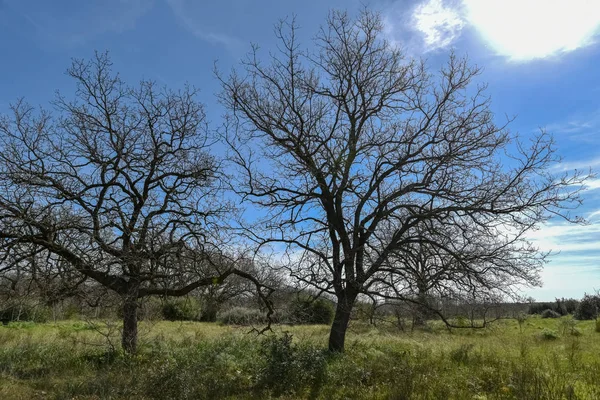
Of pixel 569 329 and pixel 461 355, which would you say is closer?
pixel 461 355

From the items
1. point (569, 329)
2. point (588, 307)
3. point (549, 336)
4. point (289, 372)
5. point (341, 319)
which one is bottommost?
point (289, 372)

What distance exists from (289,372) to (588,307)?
29392mm

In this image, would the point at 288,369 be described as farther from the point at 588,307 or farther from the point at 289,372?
the point at 588,307

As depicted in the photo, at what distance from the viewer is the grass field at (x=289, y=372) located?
8.80 metres

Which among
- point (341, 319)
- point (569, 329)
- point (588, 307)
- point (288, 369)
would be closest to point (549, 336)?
point (569, 329)

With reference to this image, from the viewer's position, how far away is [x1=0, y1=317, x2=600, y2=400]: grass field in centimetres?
880

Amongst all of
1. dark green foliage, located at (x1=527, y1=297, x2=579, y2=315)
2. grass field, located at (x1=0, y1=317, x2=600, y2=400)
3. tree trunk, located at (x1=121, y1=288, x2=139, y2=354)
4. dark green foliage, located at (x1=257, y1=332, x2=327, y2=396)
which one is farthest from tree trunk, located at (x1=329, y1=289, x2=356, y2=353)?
dark green foliage, located at (x1=527, y1=297, x2=579, y2=315)

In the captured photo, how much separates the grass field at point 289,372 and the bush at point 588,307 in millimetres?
18775

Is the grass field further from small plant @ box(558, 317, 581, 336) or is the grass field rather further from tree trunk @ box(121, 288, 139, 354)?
small plant @ box(558, 317, 581, 336)

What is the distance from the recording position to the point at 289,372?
1033 cm

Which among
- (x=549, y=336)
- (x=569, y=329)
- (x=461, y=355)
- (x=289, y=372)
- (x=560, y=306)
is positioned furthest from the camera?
(x=560, y=306)

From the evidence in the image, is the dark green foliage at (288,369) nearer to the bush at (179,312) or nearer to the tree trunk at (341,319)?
the tree trunk at (341,319)

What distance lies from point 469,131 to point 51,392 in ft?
40.9

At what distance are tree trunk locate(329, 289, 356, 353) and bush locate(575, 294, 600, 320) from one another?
25.0 metres
